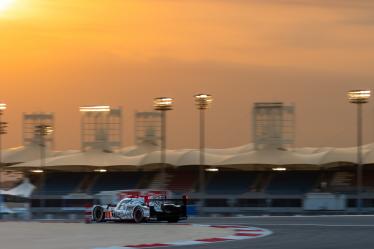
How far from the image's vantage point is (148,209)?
31.0 metres

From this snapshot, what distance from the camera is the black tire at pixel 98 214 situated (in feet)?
105

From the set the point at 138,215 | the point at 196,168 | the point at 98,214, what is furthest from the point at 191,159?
the point at 138,215

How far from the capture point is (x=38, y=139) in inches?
3536

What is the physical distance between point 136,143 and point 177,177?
13001 mm

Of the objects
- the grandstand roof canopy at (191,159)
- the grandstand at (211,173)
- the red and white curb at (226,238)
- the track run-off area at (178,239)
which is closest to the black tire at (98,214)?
the track run-off area at (178,239)

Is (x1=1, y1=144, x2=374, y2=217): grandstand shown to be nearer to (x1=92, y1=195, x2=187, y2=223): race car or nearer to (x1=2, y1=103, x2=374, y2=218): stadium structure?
(x1=2, y1=103, x2=374, y2=218): stadium structure

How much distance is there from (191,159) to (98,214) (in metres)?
45.3

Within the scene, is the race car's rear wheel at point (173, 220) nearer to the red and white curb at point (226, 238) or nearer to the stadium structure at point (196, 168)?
the red and white curb at point (226, 238)

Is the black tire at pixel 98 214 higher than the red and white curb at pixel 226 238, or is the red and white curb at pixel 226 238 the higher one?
the black tire at pixel 98 214

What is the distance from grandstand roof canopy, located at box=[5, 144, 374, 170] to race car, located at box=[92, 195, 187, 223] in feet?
130

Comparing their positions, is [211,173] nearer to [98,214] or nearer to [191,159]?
[191,159]

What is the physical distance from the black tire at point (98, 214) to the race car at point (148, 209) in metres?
0.47

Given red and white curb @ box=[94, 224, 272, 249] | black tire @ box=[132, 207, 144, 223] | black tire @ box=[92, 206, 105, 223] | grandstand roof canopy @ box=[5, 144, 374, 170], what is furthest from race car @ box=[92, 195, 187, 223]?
grandstand roof canopy @ box=[5, 144, 374, 170]

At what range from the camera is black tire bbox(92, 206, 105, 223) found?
31.9 m
